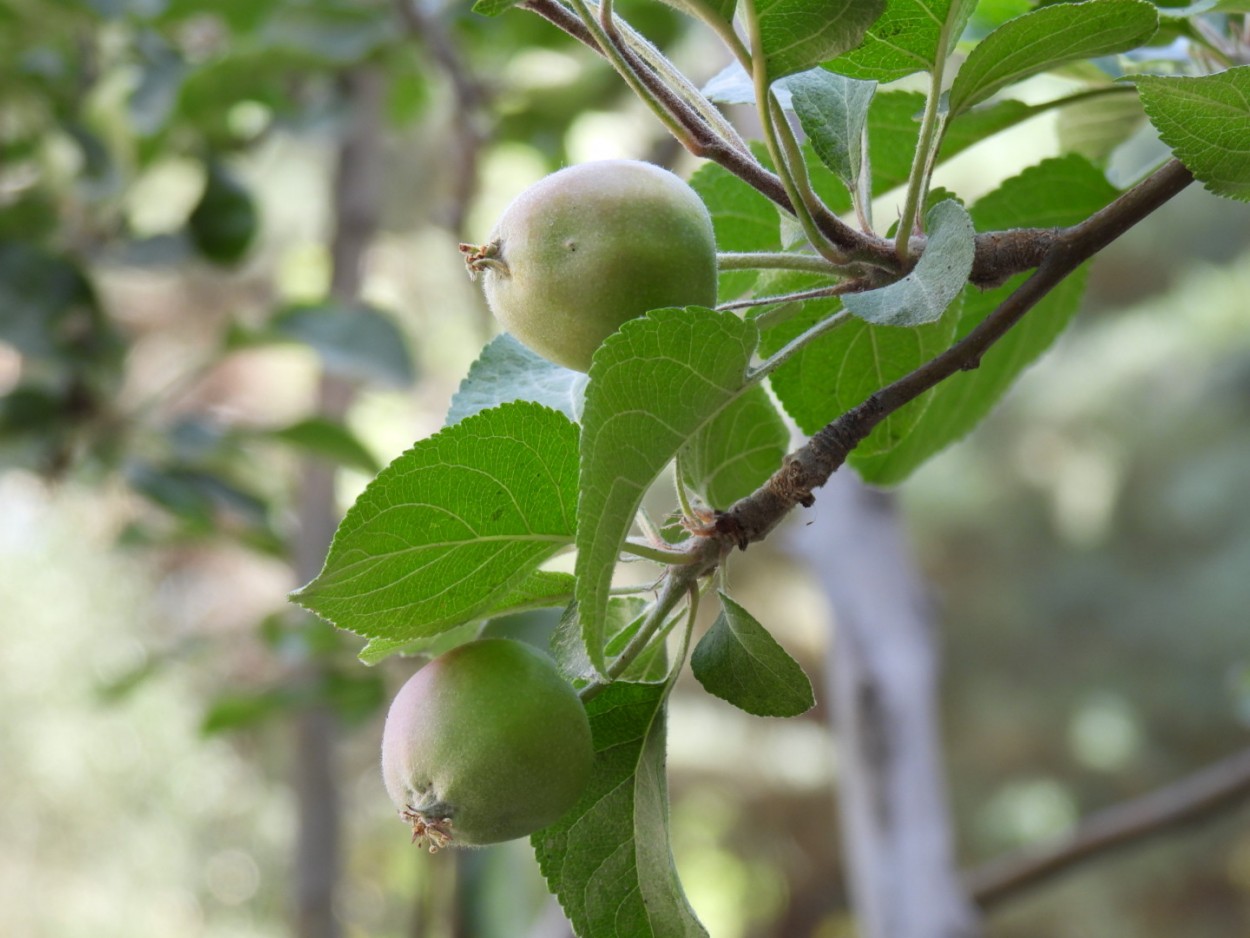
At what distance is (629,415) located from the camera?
11.5 inches

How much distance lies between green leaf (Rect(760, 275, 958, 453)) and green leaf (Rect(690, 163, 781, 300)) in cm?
4

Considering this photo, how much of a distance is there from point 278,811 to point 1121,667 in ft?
9.91

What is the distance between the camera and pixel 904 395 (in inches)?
13.3

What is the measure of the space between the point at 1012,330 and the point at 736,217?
0.12 m

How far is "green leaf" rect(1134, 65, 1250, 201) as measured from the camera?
0.33 m

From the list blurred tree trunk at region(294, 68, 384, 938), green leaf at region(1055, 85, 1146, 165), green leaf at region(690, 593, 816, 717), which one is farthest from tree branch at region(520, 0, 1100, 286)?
blurred tree trunk at region(294, 68, 384, 938)

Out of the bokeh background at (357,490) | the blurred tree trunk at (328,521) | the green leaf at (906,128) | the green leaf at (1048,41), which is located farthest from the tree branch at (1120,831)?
the green leaf at (1048,41)

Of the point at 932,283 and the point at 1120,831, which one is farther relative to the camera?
the point at 1120,831

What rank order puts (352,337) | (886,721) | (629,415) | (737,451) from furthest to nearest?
(352,337) → (886,721) → (737,451) → (629,415)

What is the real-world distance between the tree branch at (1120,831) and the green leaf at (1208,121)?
865mm

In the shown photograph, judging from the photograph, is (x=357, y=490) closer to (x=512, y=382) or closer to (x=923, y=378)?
(x=512, y=382)

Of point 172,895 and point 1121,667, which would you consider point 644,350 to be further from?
point 172,895

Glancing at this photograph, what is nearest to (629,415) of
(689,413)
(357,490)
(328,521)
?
(689,413)

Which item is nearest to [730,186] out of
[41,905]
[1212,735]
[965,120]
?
[965,120]
